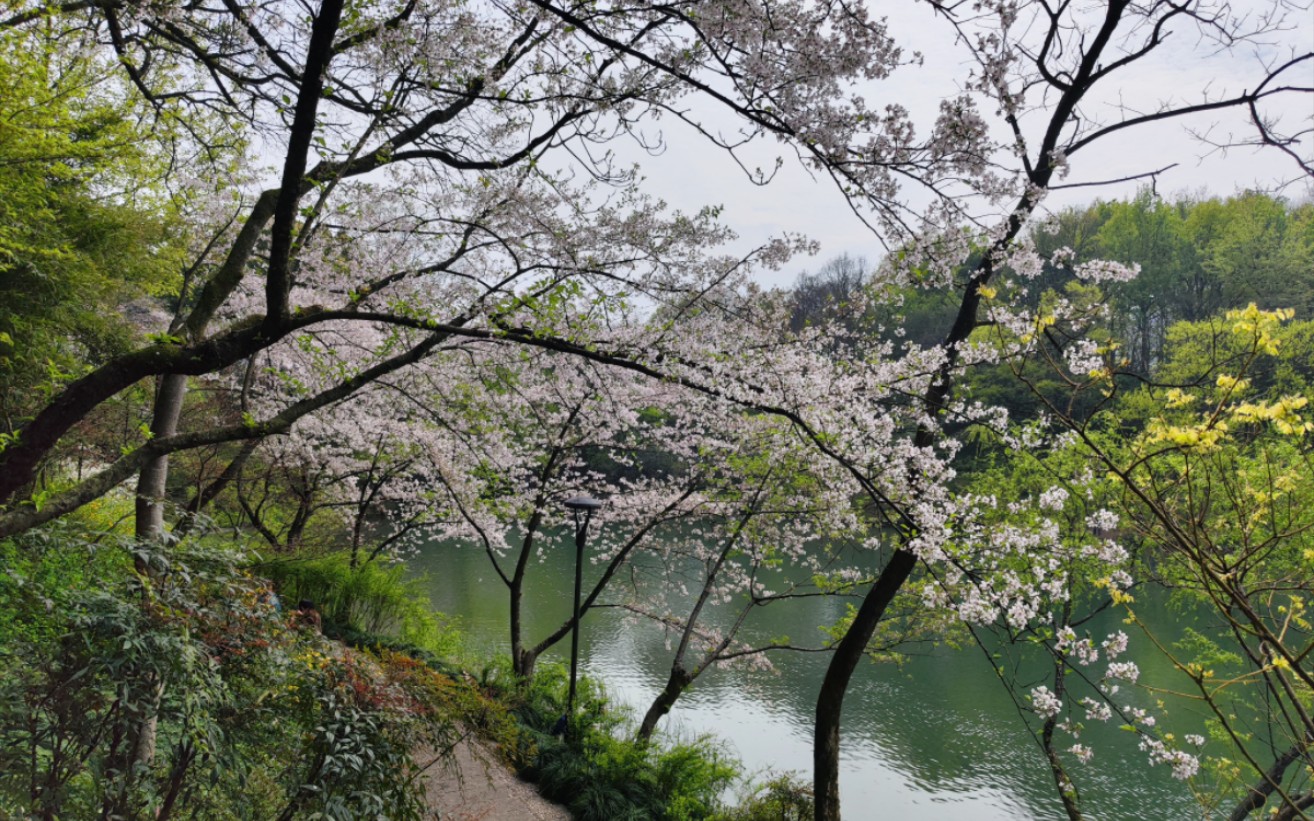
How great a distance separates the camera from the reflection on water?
9086mm

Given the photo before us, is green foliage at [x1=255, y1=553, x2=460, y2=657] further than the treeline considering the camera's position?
No

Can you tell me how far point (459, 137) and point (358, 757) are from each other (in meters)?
3.02

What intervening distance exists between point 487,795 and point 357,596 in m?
4.23

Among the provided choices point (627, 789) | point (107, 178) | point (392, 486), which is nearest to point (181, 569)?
point (627, 789)

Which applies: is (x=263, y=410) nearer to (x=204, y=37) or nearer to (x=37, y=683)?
(x=204, y=37)

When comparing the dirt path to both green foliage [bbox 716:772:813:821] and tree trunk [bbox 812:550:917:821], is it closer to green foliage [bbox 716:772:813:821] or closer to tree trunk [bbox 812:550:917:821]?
green foliage [bbox 716:772:813:821]

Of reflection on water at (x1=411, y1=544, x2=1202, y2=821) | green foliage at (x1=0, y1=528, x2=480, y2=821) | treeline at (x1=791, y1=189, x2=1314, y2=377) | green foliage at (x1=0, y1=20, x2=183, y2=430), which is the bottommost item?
reflection on water at (x1=411, y1=544, x2=1202, y2=821)

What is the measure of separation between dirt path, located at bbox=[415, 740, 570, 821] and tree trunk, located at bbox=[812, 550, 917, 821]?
201cm

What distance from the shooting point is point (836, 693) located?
521 cm

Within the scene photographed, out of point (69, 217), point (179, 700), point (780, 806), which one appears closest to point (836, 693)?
point (780, 806)

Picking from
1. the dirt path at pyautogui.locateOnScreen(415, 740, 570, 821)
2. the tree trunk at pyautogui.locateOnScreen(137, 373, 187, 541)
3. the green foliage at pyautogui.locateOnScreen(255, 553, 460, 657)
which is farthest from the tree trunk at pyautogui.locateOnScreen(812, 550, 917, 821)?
the green foliage at pyautogui.locateOnScreen(255, 553, 460, 657)

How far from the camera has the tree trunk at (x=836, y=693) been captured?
5074mm

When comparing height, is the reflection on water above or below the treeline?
below

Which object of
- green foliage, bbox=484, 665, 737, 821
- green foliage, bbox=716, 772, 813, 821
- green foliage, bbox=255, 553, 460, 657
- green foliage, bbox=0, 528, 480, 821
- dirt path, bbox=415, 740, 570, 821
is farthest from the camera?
green foliage, bbox=255, 553, 460, 657
